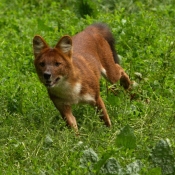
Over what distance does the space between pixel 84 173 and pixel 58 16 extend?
6277mm

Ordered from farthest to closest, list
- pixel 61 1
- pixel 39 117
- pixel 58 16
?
pixel 61 1, pixel 58 16, pixel 39 117

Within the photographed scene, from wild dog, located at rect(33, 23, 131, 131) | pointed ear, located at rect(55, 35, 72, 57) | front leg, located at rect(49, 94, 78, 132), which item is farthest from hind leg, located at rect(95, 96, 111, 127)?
pointed ear, located at rect(55, 35, 72, 57)

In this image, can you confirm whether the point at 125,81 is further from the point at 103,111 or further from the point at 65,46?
the point at 65,46

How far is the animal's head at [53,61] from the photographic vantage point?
9164 mm

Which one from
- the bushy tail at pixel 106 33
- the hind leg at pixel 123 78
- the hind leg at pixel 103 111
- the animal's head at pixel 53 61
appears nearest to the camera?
→ the animal's head at pixel 53 61

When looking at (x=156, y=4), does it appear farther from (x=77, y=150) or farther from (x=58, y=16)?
(x=77, y=150)

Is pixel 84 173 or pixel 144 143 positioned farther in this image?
pixel 144 143

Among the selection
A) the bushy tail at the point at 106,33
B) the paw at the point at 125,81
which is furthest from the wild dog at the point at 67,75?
the paw at the point at 125,81

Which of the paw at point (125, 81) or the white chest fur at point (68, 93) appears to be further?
the paw at point (125, 81)

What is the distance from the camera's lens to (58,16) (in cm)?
1352

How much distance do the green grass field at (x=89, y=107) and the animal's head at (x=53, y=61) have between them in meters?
0.46

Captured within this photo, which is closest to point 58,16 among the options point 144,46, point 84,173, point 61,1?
point 61,1

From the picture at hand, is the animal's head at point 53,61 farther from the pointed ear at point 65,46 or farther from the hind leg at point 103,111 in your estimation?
the hind leg at point 103,111

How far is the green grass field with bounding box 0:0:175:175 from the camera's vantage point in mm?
7887
